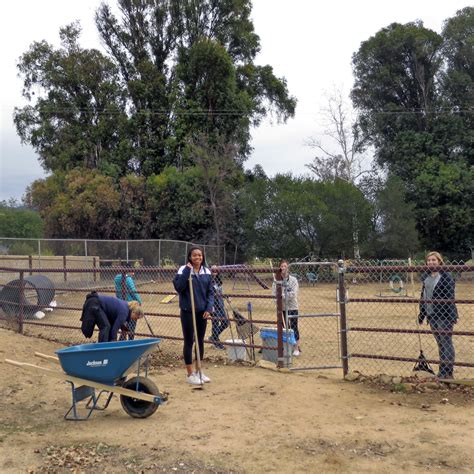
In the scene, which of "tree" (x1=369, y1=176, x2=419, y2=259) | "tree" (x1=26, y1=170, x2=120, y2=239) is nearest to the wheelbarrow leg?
"tree" (x1=369, y1=176, x2=419, y2=259)

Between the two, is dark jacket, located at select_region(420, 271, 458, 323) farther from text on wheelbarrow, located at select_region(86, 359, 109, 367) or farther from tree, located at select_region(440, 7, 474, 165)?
tree, located at select_region(440, 7, 474, 165)

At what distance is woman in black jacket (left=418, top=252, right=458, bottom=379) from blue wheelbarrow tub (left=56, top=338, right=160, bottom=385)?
318 cm

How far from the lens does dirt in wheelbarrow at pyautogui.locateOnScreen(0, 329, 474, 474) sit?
4.52 meters

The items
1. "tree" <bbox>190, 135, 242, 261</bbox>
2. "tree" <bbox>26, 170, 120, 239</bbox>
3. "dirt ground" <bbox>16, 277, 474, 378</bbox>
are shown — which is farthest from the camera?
"tree" <bbox>190, 135, 242, 261</bbox>

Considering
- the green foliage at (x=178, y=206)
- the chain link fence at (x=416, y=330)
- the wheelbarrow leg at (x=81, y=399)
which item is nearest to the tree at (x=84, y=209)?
the green foliage at (x=178, y=206)

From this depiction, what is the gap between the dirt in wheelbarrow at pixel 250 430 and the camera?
14.8 ft

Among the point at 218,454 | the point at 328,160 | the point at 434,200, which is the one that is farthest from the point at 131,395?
the point at 328,160

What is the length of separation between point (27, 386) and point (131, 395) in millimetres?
2066

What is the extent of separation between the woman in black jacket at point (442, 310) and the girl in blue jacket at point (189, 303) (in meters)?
2.50

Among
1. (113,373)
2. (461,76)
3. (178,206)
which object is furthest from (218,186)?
(113,373)

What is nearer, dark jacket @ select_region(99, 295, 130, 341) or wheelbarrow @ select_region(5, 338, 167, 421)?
wheelbarrow @ select_region(5, 338, 167, 421)

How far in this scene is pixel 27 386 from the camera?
Result: 6.99m

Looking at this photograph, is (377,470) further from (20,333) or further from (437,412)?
(20,333)

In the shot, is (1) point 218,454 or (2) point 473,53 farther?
(2) point 473,53
